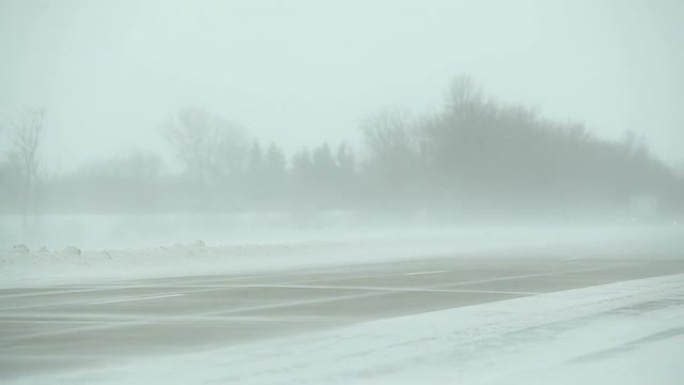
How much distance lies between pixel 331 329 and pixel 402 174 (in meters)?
55.3

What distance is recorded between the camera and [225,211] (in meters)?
51.8

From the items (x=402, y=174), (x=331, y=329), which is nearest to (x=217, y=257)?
(x=331, y=329)

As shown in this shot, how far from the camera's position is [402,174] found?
225 ft

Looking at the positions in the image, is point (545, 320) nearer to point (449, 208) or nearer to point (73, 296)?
point (73, 296)

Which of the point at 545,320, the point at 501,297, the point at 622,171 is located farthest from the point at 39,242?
the point at 622,171

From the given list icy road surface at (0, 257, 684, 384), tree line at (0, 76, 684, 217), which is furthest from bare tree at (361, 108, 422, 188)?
icy road surface at (0, 257, 684, 384)

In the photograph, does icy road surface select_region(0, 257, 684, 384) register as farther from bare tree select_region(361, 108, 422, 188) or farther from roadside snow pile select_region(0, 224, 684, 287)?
bare tree select_region(361, 108, 422, 188)

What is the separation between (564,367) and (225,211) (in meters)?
42.5

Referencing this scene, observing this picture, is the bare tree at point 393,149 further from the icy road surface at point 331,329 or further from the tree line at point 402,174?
the icy road surface at point 331,329

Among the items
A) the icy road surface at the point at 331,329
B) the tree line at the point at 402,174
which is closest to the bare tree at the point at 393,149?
the tree line at the point at 402,174

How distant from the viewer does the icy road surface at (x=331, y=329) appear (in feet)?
33.5

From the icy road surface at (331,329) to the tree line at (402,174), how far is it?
23.6 meters

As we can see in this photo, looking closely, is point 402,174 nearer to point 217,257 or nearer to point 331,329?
point 217,257

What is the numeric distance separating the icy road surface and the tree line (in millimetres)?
23631
